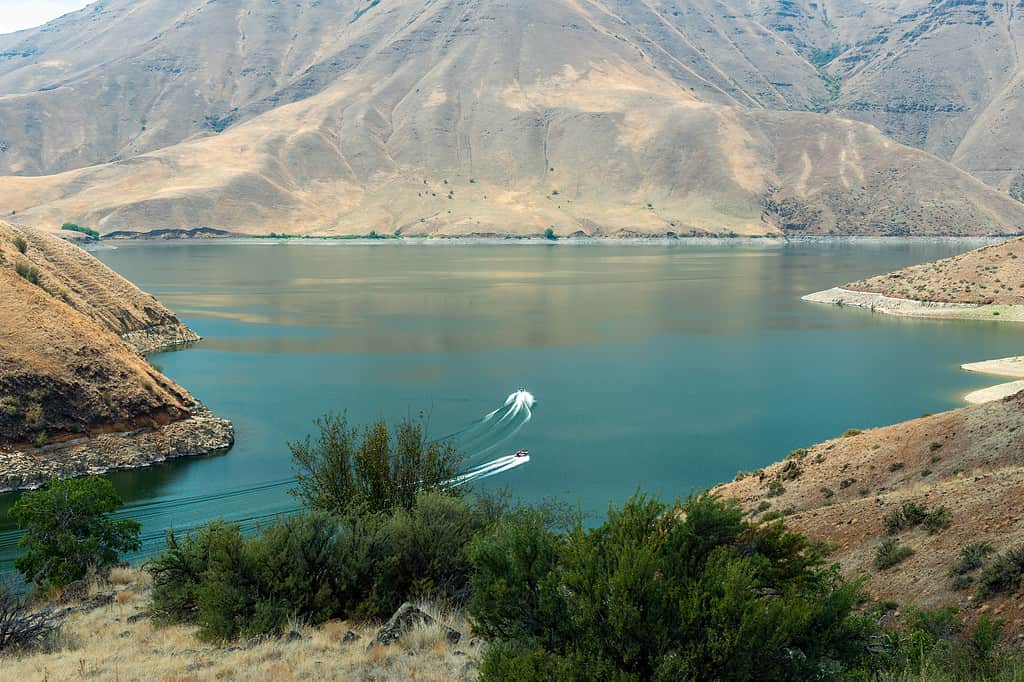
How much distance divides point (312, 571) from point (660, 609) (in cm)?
852

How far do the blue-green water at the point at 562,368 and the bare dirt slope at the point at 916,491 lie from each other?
4947mm

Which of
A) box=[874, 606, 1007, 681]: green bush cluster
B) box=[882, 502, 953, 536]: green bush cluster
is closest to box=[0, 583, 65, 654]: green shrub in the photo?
box=[874, 606, 1007, 681]: green bush cluster

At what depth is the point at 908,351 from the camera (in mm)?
63969

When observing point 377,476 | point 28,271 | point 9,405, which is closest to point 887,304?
point 28,271

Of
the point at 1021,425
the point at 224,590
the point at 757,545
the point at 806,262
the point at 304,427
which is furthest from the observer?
the point at 806,262

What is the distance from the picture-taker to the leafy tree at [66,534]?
71.6 feet

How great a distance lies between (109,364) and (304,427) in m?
8.78

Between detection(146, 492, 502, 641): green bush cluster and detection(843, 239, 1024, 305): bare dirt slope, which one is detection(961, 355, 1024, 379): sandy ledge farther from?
detection(146, 492, 502, 641): green bush cluster

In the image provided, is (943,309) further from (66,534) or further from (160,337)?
(66,534)

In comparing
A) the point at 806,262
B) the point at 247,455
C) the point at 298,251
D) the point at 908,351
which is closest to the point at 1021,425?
the point at 247,455

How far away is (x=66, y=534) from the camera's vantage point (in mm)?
22062

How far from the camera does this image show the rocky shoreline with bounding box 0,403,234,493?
106ft

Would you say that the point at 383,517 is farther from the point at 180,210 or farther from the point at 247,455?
the point at 180,210

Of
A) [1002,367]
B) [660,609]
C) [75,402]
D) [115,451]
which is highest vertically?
[660,609]
